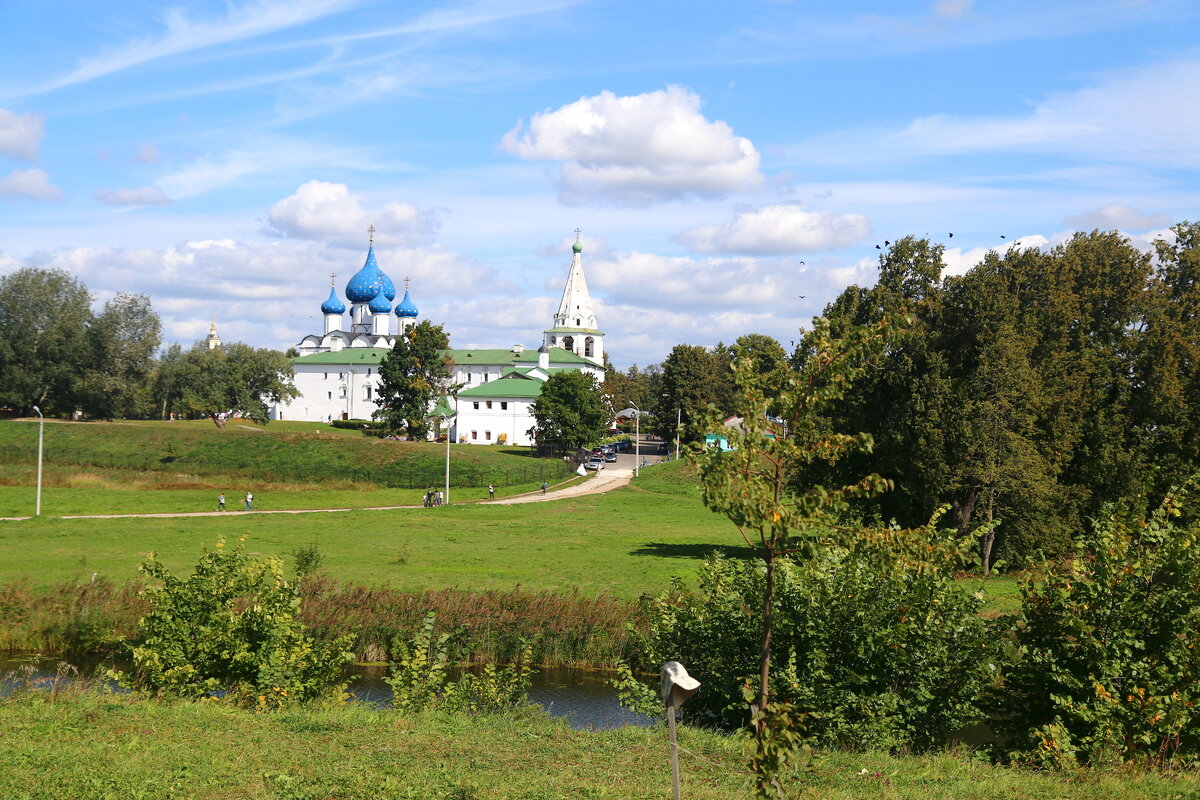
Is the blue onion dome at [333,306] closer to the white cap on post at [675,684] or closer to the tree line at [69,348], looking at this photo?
the tree line at [69,348]

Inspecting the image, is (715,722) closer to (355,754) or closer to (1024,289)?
(355,754)

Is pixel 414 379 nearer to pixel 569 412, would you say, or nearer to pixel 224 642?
pixel 569 412

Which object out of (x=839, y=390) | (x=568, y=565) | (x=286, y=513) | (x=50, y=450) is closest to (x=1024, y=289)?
(x=568, y=565)

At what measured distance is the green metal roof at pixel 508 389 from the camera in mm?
106062

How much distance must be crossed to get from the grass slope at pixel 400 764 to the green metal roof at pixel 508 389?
91257mm

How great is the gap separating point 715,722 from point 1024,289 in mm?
27495

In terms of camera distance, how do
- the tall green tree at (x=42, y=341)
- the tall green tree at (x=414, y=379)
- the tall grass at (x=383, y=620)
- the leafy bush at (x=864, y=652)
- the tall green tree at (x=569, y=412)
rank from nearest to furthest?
the leafy bush at (x=864, y=652) → the tall grass at (x=383, y=620) → the tall green tree at (x=42, y=341) → the tall green tree at (x=569, y=412) → the tall green tree at (x=414, y=379)

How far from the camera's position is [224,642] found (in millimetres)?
16594

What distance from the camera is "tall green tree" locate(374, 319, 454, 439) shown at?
92.8 meters

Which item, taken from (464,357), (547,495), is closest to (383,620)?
(547,495)

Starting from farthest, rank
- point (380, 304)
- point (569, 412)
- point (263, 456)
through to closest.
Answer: point (380, 304) < point (569, 412) < point (263, 456)

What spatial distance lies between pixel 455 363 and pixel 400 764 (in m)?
102

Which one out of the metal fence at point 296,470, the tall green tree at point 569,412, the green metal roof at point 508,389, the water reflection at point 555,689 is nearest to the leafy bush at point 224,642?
the water reflection at point 555,689

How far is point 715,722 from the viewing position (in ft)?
54.6
